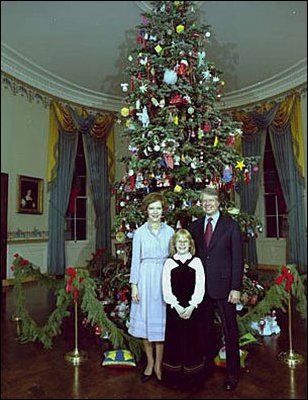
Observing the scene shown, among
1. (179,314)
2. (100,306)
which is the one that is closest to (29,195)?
(100,306)

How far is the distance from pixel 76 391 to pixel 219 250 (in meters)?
1.17

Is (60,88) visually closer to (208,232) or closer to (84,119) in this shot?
(84,119)

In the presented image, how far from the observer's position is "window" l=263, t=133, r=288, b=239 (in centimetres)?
332

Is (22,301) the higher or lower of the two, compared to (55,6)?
lower

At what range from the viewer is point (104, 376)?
2166 millimetres

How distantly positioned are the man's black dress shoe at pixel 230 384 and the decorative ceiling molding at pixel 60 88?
2.65 m

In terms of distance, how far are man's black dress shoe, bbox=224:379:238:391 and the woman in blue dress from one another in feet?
1.31

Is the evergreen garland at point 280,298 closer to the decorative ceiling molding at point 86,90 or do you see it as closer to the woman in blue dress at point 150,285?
the woman in blue dress at point 150,285

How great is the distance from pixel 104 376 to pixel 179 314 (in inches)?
25.9

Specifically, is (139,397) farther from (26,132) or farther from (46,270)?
(26,132)

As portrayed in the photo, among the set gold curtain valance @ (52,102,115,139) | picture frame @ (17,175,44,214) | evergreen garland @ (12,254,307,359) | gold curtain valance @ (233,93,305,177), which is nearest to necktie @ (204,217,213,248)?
evergreen garland @ (12,254,307,359)

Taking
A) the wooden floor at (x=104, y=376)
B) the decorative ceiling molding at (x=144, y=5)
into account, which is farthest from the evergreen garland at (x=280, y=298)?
the decorative ceiling molding at (x=144, y=5)

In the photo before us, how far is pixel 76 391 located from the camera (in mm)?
1973

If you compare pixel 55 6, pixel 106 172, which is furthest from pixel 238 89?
pixel 55 6
